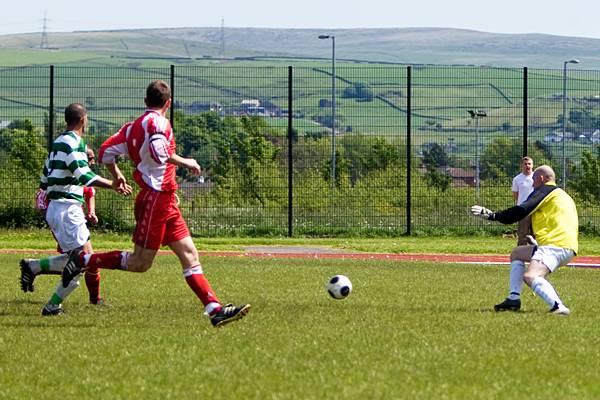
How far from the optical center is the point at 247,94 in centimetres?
3406

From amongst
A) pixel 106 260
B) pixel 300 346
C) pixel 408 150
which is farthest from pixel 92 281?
pixel 408 150

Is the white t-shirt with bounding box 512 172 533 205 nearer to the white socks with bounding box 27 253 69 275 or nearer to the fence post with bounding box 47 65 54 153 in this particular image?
the white socks with bounding box 27 253 69 275

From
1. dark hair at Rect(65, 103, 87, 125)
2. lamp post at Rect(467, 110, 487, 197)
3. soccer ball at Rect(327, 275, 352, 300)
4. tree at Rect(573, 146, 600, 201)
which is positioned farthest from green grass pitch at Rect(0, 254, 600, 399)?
tree at Rect(573, 146, 600, 201)

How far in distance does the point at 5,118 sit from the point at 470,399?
29.7m

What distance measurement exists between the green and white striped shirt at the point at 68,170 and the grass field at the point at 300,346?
128cm

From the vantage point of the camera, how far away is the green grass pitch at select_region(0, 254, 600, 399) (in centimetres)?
884

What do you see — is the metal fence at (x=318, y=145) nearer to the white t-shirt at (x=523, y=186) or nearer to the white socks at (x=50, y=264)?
the white t-shirt at (x=523, y=186)

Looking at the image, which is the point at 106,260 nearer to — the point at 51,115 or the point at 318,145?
the point at 51,115

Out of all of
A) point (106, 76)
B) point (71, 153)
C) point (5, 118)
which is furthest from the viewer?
point (5, 118)

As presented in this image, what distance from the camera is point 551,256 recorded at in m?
13.5

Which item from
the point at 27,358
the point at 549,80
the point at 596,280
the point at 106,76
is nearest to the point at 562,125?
the point at 549,80

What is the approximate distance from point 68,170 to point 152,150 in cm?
163

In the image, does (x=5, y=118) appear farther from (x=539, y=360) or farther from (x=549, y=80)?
(x=539, y=360)

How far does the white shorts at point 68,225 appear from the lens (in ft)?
43.1
